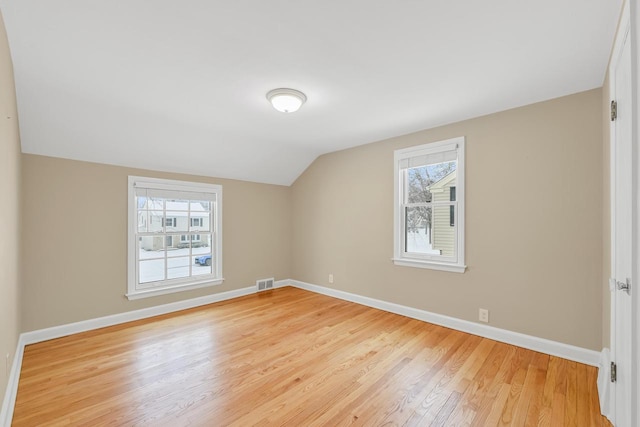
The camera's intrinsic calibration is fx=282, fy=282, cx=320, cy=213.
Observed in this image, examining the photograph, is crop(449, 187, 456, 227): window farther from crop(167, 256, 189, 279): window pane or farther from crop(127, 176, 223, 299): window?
crop(167, 256, 189, 279): window pane

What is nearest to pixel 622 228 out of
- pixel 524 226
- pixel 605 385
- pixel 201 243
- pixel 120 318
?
pixel 605 385

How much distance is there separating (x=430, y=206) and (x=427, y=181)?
Answer: 338mm

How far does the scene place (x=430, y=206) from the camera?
3615mm

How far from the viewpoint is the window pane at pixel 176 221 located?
13.3ft

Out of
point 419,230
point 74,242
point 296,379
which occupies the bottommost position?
point 296,379

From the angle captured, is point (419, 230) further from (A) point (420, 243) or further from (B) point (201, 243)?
(B) point (201, 243)

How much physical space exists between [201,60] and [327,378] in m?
2.65

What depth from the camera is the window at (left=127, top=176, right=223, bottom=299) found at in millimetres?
3717

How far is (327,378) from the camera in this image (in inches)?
91.0

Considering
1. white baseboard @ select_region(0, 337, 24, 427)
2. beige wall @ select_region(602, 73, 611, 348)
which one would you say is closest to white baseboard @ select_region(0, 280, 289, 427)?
white baseboard @ select_region(0, 337, 24, 427)

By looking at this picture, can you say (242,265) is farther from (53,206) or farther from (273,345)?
(53,206)

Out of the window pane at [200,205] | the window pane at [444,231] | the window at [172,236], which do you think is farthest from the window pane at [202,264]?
the window pane at [444,231]

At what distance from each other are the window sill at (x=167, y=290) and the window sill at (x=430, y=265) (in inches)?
109

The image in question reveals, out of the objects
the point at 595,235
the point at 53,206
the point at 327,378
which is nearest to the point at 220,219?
the point at 53,206
